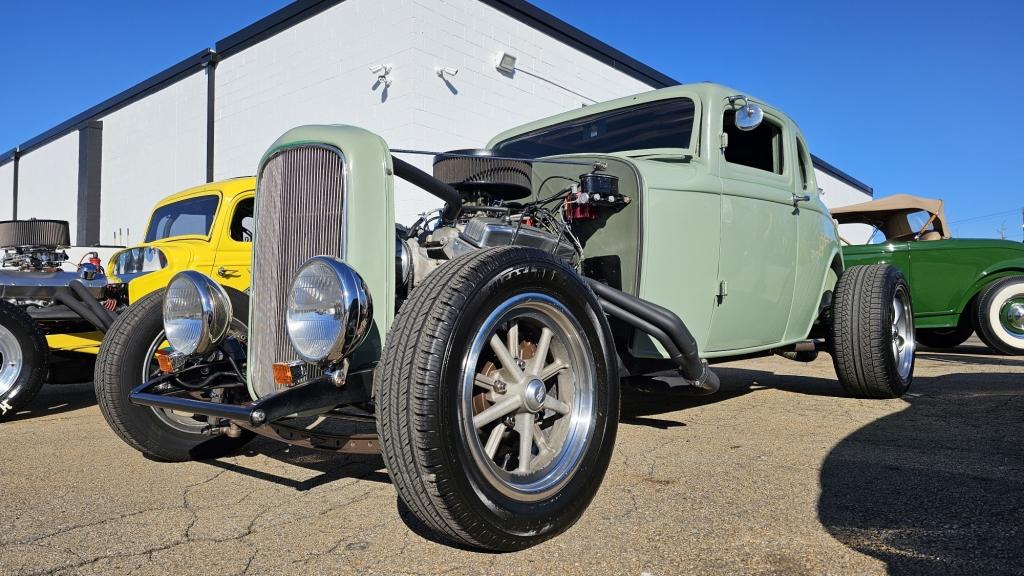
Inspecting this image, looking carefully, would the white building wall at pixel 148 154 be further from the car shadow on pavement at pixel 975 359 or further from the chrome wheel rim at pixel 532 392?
the chrome wheel rim at pixel 532 392

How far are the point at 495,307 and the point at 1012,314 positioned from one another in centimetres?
829

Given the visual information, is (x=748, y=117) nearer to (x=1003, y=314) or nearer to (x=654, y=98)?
(x=654, y=98)

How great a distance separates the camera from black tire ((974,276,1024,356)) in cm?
812

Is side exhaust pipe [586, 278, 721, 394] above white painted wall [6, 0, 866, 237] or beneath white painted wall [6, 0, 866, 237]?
beneath

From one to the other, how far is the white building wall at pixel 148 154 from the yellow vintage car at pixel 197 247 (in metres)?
8.49

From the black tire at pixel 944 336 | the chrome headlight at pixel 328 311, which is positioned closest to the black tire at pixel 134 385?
the chrome headlight at pixel 328 311

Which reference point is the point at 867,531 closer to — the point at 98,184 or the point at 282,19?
the point at 282,19

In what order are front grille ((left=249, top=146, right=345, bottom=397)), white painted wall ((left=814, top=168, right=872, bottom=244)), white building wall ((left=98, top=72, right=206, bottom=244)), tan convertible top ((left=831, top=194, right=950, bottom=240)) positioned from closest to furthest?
front grille ((left=249, top=146, right=345, bottom=397))
tan convertible top ((left=831, top=194, right=950, bottom=240))
white building wall ((left=98, top=72, right=206, bottom=244))
white painted wall ((left=814, top=168, right=872, bottom=244))

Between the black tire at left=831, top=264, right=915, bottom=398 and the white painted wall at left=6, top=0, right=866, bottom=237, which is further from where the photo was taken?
the white painted wall at left=6, top=0, right=866, bottom=237

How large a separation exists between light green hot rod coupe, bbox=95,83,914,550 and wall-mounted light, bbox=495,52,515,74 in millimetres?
7679

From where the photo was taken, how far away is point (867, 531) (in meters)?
2.17

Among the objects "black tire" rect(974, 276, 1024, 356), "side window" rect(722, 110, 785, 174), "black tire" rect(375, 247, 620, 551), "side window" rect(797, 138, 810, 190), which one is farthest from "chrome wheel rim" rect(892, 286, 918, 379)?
"black tire" rect(974, 276, 1024, 356)

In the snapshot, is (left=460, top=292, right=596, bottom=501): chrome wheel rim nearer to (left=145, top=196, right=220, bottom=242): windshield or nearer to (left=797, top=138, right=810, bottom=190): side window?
(left=797, top=138, right=810, bottom=190): side window

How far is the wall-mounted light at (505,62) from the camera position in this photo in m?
11.6
